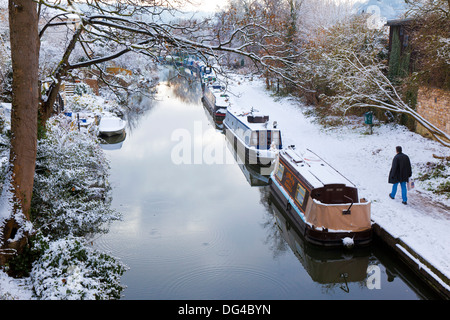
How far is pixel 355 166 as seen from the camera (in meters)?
12.9

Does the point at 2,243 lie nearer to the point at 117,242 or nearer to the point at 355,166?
the point at 117,242

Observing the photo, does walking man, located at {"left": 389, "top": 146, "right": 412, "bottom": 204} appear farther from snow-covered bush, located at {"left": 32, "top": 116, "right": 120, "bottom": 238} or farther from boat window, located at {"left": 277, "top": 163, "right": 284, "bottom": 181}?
snow-covered bush, located at {"left": 32, "top": 116, "right": 120, "bottom": 238}

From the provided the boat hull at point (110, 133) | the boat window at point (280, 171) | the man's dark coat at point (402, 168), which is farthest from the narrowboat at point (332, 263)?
the boat hull at point (110, 133)

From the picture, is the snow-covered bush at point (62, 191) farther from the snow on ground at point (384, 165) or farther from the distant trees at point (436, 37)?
the distant trees at point (436, 37)

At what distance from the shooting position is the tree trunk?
4.88 metres

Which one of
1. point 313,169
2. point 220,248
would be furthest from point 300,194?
point 220,248

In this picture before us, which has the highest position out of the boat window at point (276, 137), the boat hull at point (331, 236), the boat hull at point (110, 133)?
the boat window at point (276, 137)

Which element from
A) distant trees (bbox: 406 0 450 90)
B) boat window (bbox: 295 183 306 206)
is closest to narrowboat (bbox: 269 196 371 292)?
boat window (bbox: 295 183 306 206)

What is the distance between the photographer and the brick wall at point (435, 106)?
13.7 metres

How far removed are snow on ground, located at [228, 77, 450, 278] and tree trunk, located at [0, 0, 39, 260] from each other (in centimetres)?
263

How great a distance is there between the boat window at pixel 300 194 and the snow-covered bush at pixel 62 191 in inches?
171

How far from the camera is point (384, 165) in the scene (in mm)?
12680

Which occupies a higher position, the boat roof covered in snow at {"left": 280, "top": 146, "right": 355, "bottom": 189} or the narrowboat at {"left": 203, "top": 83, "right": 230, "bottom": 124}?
the narrowboat at {"left": 203, "top": 83, "right": 230, "bottom": 124}
